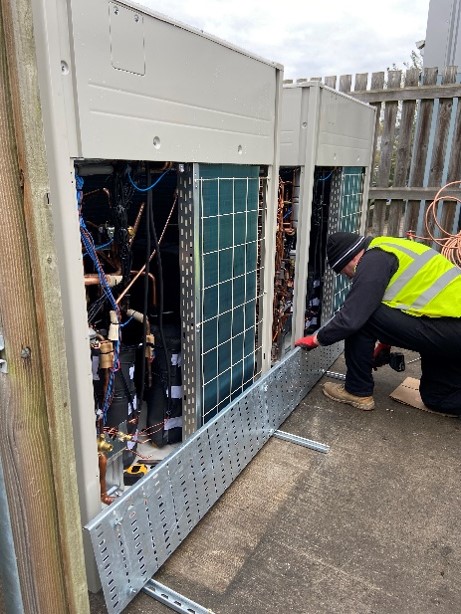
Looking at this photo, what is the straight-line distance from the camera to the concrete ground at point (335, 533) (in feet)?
5.36

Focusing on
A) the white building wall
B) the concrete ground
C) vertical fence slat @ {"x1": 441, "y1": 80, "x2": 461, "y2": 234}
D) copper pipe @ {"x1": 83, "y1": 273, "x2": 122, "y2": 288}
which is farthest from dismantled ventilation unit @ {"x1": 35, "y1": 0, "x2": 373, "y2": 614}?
the white building wall

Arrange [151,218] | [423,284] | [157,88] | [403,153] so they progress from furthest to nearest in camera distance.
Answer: [403,153], [423,284], [151,218], [157,88]

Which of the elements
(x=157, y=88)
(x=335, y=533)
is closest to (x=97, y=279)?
(x=157, y=88)

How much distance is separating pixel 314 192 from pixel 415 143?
6.02ft

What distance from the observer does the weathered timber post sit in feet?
2.38

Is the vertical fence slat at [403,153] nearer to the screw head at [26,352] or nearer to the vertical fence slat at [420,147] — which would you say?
the vertical fence slat at [420,147]

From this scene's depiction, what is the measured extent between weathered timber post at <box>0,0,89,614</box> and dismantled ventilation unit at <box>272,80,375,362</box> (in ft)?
A: 6.89

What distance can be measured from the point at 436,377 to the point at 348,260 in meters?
0.89

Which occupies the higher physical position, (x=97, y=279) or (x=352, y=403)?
(x=97, y=279)

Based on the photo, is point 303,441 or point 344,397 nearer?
point 303,441

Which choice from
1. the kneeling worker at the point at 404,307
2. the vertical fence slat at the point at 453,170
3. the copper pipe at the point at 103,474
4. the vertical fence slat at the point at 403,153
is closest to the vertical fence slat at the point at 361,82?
the vertical fence slat at the point at 403,153

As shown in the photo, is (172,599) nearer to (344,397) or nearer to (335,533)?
(335,533)

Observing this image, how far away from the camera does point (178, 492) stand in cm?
181

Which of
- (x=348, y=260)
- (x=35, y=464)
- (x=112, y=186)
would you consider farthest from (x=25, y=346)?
(x=348, y=260)
